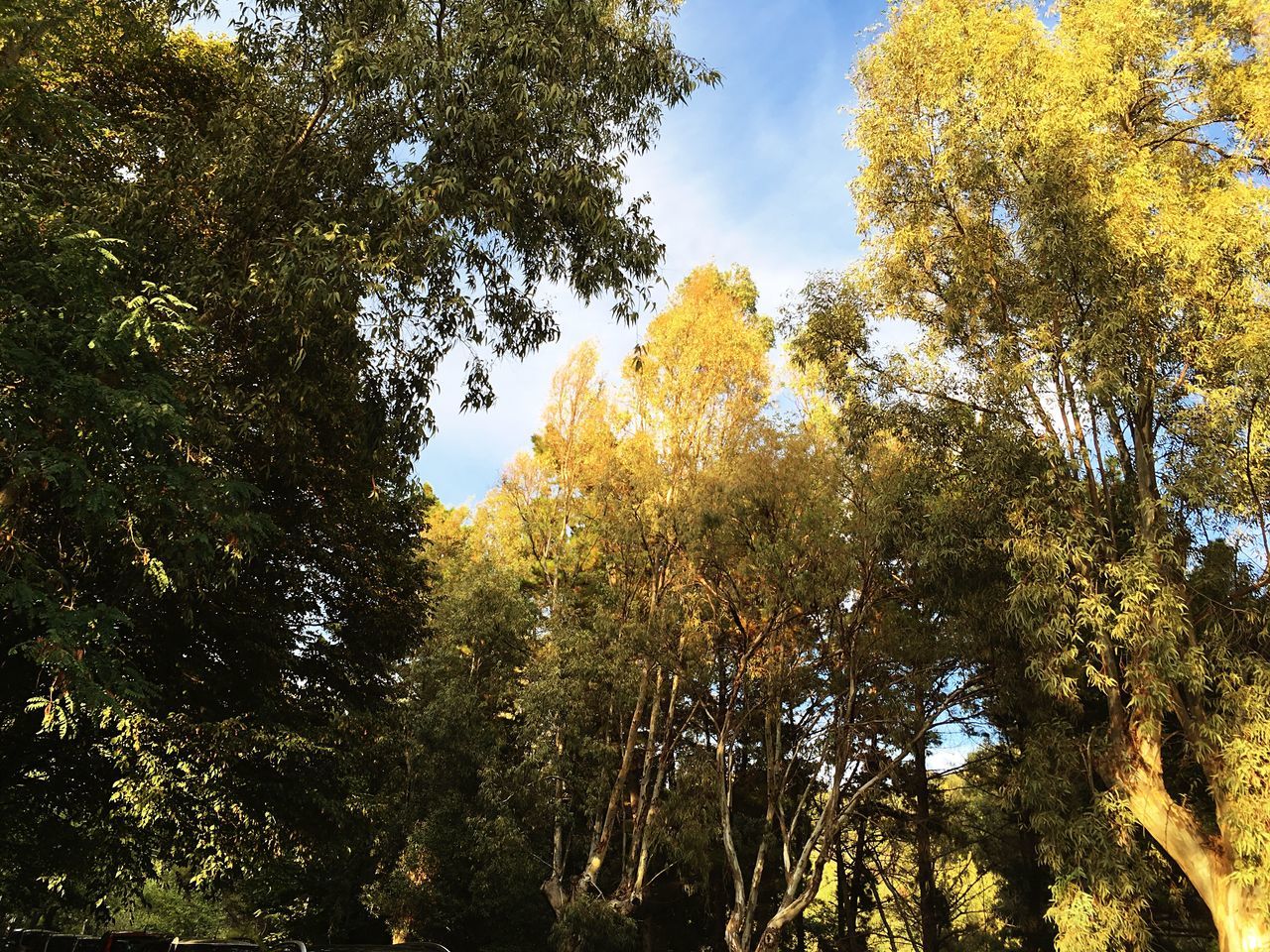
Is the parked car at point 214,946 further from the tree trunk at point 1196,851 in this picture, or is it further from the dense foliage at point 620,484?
the tree trunk at point 1196,851

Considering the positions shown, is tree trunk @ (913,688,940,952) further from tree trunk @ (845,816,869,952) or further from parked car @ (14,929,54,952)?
parked car @ (14,929,54,952)

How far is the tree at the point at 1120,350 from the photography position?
30.2ft

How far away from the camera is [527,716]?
1652 centimetres

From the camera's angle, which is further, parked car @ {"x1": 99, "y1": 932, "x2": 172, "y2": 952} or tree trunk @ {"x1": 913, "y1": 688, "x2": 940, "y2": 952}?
tree trunk @ {"x1": 913, "y1": 688, "x2": 940, "y2": 952}

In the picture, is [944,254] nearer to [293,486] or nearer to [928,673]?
[928,673]

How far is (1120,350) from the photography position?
10.1 meters

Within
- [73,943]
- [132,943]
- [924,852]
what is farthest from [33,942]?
[924,852]

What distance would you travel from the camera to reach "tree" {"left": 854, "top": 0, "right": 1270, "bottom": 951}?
9.20 m

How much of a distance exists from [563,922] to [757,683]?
5718 mm

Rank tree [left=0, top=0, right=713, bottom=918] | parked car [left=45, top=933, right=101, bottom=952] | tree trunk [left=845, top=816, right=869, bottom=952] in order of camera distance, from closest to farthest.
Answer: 1. tree [left=0, top=0, right=713, bottom=918]
2. parked car [left=45, top=933, right=101, bottom=952]
3. tree trunk [left=845, top=816, right=869, bottom=952]

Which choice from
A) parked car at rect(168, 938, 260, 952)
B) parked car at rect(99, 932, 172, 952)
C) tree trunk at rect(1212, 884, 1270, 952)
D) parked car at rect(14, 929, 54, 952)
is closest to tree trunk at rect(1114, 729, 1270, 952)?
tree trunk at rect(1212, 884, 1270, 952)

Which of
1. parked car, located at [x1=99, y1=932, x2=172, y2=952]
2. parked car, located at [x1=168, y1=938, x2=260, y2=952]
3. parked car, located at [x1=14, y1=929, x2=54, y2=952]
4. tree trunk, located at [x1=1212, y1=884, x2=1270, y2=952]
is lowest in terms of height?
parked car, located at [x1=14, y1=929, x2=54, y2=952]

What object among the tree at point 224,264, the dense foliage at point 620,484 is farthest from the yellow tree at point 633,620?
Result: the tree at point 224,264

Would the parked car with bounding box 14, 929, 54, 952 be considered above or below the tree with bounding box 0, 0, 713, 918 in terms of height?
below
